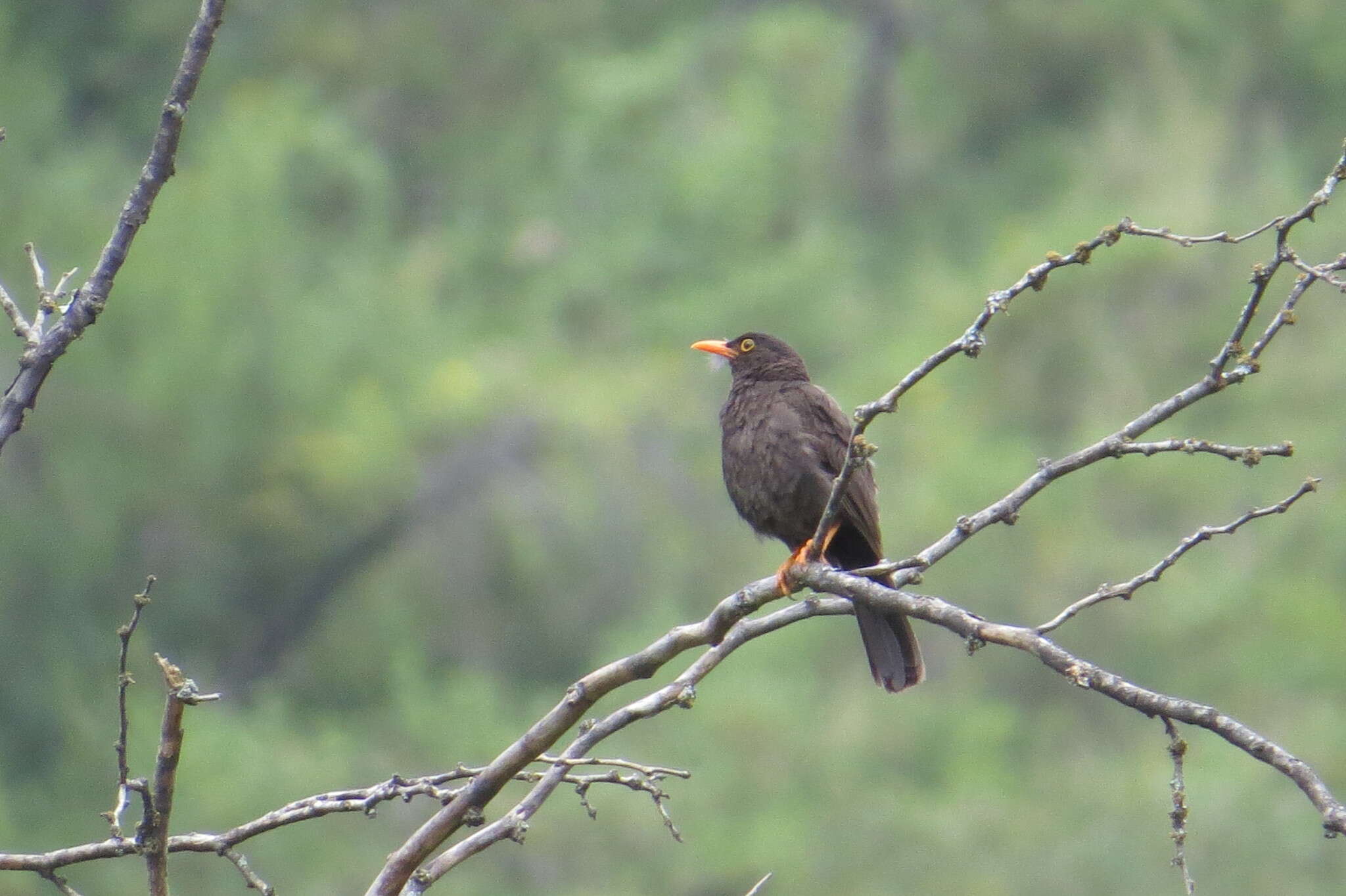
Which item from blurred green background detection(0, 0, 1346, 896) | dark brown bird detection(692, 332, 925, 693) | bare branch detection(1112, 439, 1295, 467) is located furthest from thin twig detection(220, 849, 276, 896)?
blurred green background detection(0, 0, 1346, 896)

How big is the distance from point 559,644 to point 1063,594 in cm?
457

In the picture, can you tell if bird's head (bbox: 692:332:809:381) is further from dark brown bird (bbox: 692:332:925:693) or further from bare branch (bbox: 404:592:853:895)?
bare branch (bbox: 404:592:853:895)

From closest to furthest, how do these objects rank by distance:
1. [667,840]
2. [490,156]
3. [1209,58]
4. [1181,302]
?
[667,840], [1181,302], [1209,58], [490,156]

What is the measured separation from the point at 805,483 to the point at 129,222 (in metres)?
2.76

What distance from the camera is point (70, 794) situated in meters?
14.6

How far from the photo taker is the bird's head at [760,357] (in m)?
6.18

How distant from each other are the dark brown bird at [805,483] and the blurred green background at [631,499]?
853cm

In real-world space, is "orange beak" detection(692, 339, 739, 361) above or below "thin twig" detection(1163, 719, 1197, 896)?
above

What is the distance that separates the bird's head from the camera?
6.18m

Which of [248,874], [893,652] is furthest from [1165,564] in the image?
[893,652]

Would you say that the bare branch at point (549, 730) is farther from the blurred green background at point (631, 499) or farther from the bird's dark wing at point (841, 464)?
the blurred green background at point (631, 499)

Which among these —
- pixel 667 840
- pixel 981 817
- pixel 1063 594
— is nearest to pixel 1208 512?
pixel 1063 594

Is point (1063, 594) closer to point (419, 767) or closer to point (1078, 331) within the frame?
point (1078, 331)

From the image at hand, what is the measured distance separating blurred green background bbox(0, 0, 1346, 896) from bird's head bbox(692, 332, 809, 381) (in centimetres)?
800
